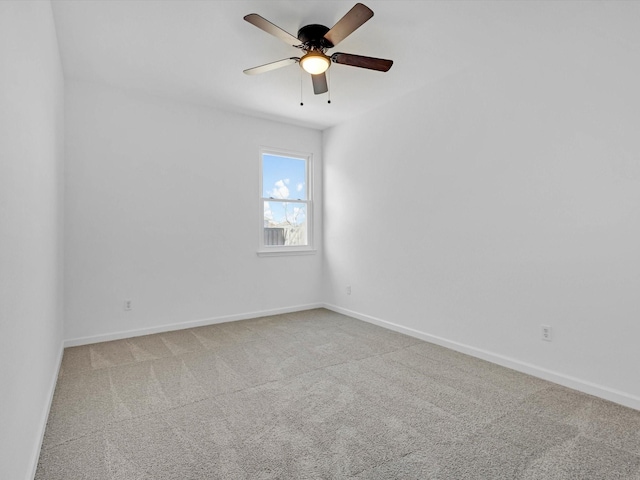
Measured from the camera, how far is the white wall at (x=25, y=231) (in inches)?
47.4

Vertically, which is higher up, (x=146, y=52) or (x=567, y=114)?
(x=146, y=52)

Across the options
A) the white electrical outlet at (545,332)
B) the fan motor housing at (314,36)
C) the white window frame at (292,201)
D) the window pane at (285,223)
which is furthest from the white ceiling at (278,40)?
the white electrical outlet at (545,332)

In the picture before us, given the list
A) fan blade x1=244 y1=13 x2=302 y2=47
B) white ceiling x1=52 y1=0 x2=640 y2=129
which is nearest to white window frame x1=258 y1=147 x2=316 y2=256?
white ceiling x1=52 y1=0 x2=640 y2=129

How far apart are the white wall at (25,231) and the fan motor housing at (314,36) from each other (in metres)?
1.55

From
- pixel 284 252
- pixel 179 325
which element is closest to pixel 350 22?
pixel 284 252

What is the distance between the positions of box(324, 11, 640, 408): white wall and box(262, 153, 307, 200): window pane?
1.23 metres

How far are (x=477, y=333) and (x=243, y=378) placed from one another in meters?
2.08

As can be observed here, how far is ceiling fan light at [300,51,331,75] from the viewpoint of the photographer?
2527 mm

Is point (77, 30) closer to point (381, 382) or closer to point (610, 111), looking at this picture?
point (381, 382)

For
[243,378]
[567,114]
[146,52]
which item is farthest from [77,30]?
[567,114]

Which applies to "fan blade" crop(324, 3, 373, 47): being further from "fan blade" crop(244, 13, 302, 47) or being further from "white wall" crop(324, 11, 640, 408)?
"white wall" crop(324, 11, 640, 408)

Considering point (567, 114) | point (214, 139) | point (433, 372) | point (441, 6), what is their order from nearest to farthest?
1. point (441, 6)
2. point (567, 114)
3. point (433, 372)
4. point (214, 139)

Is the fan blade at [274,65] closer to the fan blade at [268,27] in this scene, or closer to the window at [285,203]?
the fan blade at [268,27]

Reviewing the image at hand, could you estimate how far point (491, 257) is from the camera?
307cm
